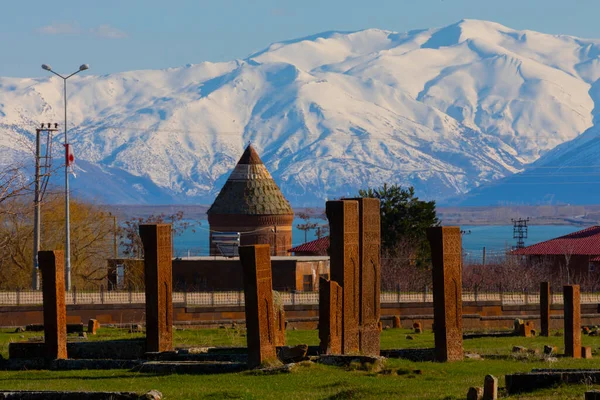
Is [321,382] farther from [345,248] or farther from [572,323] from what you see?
[572,323]

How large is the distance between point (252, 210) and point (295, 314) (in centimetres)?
2142

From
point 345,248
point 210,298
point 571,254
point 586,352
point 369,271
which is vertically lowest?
point 586,352

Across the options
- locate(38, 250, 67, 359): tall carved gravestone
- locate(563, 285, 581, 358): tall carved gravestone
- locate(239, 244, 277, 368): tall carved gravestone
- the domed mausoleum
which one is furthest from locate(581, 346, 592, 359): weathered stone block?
the domed mausoleum

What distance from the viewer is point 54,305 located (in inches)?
980

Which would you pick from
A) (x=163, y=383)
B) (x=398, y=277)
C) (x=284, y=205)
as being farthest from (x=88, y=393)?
(x=284, y=205)

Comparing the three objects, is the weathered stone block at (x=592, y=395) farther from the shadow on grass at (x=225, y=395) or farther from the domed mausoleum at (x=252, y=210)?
the domed mausoleum at (x=252, y=210)

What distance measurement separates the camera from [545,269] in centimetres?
7300

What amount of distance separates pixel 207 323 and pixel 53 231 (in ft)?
78.8

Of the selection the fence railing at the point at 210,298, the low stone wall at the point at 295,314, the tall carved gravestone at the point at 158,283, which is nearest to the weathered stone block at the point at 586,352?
the tall carved gravestone at the point at 158,283

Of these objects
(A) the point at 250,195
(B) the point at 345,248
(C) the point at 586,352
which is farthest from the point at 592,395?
(A) the point at 250,195

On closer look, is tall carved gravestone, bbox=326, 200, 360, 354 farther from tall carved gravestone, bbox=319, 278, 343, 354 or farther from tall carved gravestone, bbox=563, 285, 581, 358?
tall carved gravestone, bbox=563, 285, 581, 358

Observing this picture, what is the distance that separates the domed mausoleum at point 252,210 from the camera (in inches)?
2430

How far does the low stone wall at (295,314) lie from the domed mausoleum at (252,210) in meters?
19.5

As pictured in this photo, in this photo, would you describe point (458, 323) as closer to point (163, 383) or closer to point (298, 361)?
point (298, 361)
